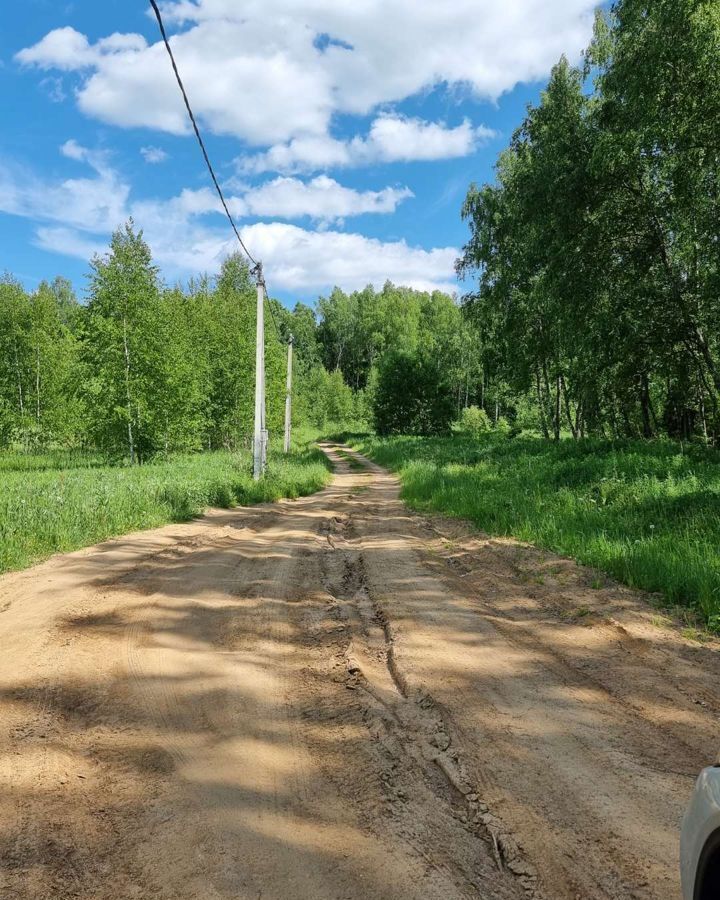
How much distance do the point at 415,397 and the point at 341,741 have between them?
54.2 meters

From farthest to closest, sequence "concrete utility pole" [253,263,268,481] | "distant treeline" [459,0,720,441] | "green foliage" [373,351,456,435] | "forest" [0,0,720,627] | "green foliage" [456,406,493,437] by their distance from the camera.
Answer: "green foliage" [456,406,493,437] → "green foliage" [373,351,456,435] → "concrete utility pole" [253,263,268,481] → "distant treeline" [459,0,720,441] → "forest" [0,0,720,627]

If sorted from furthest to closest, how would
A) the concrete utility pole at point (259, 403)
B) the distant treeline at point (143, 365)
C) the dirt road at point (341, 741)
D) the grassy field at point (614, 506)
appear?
the distant treeline at point (143, 365), the concrete utility pole at point (259, 403), the grassy field at point (614, 506), the dirt road at point (341, 741)

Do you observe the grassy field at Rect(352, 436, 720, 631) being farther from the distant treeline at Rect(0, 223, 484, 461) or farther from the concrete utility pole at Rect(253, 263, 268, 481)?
the distant treeline at Rect(0, 223, 484, 461)

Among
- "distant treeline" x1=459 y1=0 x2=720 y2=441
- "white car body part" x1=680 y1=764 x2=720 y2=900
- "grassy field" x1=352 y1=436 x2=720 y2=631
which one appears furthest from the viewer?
"distant treeline" x1=459 y1=0 x2=720 y2=441

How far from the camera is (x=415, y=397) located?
56688mm

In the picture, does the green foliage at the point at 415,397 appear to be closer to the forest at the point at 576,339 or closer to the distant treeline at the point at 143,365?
the distant treeline at the point at 143,365

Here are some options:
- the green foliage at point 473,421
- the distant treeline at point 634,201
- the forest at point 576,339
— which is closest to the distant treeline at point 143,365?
the forest at point 576,339

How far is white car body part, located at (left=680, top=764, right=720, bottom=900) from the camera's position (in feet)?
5.09

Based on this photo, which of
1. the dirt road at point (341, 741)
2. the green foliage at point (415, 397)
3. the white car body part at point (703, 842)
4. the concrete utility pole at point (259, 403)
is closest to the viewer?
the white car body part at point (703, 842)

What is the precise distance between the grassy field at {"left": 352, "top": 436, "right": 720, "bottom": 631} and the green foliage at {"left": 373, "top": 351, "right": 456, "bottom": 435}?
3622cm

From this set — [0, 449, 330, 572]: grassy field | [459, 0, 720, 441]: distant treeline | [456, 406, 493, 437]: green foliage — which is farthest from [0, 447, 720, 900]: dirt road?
[456, 406, 493, 437]: green foliage

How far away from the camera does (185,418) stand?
26719 mm

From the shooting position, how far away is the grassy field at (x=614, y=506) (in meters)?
6.28

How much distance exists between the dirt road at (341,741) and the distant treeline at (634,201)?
12029mm
